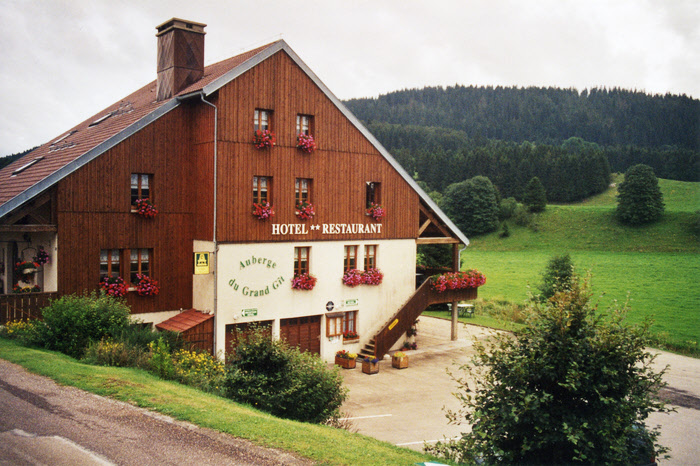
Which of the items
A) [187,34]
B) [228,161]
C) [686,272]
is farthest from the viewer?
[686,272]

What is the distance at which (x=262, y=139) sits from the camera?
2303cm

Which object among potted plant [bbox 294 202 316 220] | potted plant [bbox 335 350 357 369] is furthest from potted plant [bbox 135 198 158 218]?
potted plant [bbox 335 350 357 369]

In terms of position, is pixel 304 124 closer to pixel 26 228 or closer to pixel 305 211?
pixel 305 211

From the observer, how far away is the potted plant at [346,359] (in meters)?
24.8

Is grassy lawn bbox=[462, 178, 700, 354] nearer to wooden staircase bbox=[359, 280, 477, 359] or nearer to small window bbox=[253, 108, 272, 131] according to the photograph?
wooden staircase bbox=[359, 280, 477, 359]

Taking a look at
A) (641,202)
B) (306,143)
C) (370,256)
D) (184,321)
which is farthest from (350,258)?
(641,202)

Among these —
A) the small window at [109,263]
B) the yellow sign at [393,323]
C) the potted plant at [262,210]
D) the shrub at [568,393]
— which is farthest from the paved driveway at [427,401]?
the small window at [109,263]

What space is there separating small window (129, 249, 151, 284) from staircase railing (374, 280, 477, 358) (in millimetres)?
9589

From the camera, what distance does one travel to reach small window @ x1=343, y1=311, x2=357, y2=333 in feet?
86.1

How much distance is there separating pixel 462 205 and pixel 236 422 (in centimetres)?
7947

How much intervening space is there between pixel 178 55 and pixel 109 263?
8.56 m

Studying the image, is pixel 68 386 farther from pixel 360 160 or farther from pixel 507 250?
pixel 507 250

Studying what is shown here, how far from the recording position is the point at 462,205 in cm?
8812

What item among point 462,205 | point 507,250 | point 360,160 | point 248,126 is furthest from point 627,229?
point 248,126
